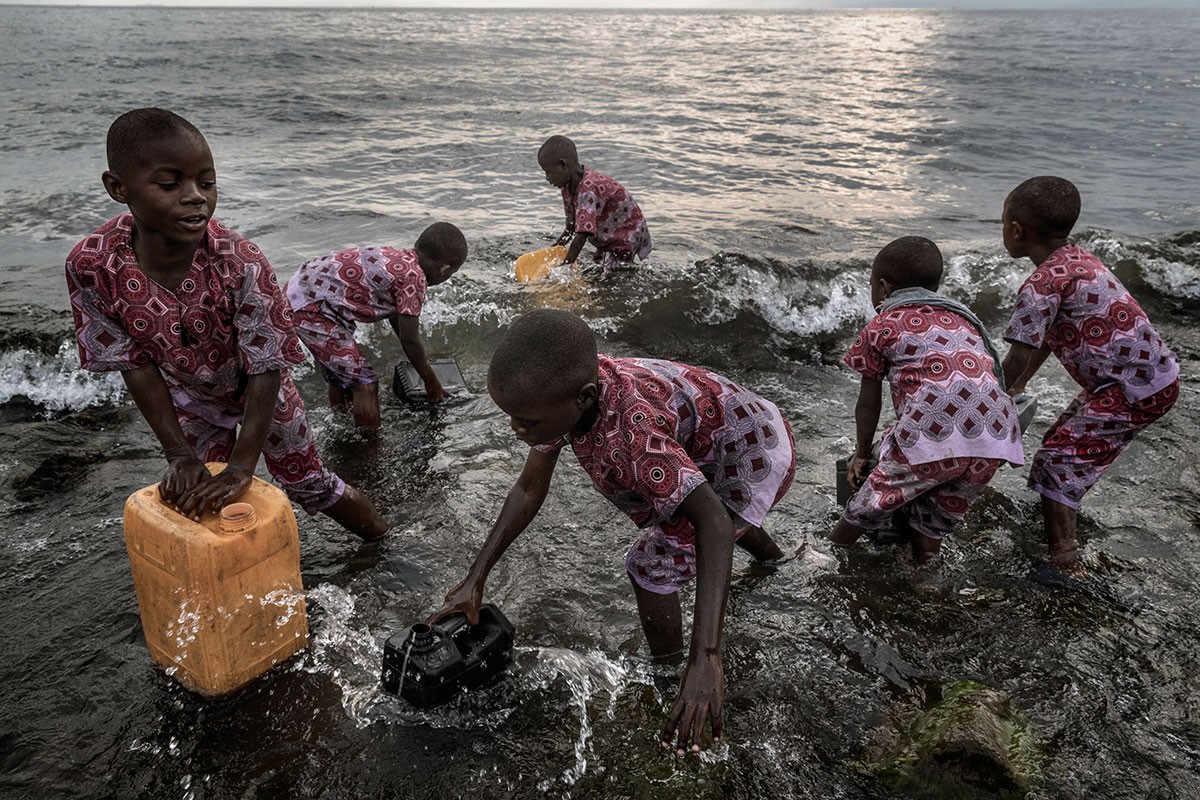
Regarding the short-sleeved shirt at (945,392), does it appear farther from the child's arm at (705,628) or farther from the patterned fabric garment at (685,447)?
the child's arm at (705,628)

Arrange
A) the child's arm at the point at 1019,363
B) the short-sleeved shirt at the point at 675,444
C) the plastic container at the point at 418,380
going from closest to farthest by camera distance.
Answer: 1. the short-sleeved shirt at the point at 675,444
2. the child's arm at the point at 1019,363
3. the plastic container at the point at 418,380

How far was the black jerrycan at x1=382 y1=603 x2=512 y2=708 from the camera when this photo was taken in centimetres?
252

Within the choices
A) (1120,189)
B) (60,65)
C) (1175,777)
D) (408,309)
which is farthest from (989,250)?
(60,65)

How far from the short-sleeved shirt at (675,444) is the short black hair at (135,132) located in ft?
4.74

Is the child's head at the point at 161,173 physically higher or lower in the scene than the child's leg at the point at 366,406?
higher

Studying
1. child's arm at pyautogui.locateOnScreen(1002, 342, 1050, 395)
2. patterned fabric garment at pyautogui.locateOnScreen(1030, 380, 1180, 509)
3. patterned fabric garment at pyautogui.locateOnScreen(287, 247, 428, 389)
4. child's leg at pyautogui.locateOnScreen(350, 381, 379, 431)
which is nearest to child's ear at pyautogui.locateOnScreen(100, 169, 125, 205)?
patterned fabric garment at pyautogui.locateOnScreen(287, 247, 428, 389)

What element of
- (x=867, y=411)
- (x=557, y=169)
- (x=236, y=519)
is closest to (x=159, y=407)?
(x=236, y=519)

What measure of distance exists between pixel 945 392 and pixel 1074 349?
979 millimetres

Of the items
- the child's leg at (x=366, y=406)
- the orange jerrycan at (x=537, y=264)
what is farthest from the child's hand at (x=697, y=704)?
the orange jerrycan at (x=537, y=264)

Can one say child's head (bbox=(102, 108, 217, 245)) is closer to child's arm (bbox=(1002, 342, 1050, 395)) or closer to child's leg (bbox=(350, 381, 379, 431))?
child's leg (bbox=(350, 381, 379, 431))

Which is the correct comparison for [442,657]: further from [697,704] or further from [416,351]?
[416,351]

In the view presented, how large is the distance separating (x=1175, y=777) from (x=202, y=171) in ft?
11.4

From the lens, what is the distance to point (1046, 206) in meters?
3.54

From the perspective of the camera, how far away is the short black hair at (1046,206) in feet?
11.6
